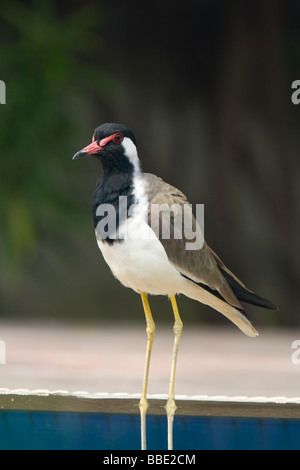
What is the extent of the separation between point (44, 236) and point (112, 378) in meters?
2.08

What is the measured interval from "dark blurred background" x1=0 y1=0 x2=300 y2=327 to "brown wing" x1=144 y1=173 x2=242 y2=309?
9.02ft

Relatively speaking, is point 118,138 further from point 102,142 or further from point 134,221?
point 134,221

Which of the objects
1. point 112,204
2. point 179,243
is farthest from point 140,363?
point 112,204

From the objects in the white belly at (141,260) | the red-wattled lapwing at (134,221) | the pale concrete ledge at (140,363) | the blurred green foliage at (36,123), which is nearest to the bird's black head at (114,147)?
the red-wattled lapwing at (134,221)

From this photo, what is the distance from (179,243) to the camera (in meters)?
2.03

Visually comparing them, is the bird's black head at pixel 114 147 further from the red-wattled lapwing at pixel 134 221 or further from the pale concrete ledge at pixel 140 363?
the pale concrete ledge at pixel 140 363

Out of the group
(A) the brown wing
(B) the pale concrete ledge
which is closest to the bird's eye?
(A) the brown wing

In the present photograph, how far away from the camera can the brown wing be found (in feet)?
6.50

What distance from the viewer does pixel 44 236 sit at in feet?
16.4

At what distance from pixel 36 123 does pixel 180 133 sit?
1.17 m

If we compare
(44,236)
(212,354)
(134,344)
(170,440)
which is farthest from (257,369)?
(44,236)

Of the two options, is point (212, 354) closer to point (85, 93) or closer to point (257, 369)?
point (257, 369)

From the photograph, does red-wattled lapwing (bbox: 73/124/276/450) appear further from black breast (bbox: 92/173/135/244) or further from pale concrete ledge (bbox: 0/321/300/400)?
pale concrete ledge (bbox: 0/321/300/400)

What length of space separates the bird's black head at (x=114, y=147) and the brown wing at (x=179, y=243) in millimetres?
73
